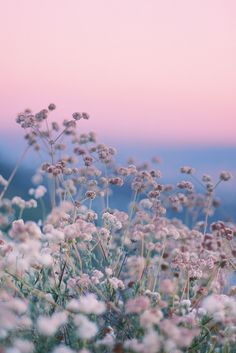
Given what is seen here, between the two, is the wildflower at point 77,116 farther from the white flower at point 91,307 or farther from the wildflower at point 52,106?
the white flower at point 91,307

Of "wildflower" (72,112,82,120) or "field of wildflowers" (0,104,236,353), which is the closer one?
"field of wildflowers" (0,104,236,353)

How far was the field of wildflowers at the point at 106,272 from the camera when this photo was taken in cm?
339

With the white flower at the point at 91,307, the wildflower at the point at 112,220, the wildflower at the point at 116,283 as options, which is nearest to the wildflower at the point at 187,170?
the wildflower at the point at 112,220

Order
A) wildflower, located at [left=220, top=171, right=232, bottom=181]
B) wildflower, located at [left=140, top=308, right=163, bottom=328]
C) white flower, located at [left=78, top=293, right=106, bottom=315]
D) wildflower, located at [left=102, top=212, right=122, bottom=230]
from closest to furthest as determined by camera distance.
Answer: wildflower, located at [left=140, top=308, right=163, bottom=328] → white flower, located at [left=78, top=293, right=106, bottom=315] → wildflower, located at [left=102, top=212, right=122, bottom=230] → wildflower, located at [left=220, top=171, right=232, bottom=181]

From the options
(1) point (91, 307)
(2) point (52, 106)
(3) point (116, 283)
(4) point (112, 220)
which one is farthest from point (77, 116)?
(1) point (91, 307)

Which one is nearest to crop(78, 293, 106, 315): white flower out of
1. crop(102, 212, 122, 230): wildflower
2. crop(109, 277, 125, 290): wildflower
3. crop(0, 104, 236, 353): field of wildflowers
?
crop(0, 104, 236, 353): field of wildflowers

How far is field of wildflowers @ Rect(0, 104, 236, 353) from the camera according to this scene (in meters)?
3.39

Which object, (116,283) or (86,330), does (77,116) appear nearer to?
(116,283)

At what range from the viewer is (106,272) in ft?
14.9

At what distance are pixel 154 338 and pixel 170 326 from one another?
0.32 feet

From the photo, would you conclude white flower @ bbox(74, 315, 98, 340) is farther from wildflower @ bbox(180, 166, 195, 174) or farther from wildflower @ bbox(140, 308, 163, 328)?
wildflower @ bbox(180, 166, 195, 174)

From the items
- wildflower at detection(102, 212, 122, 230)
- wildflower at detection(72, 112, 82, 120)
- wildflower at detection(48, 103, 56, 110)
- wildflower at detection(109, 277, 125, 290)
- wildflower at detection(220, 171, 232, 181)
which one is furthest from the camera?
wildflower at detection(72, 112, 82, 120)

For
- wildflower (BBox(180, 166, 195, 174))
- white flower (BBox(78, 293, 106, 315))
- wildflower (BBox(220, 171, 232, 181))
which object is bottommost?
white flower (BBox(78, 293, 106, 315))

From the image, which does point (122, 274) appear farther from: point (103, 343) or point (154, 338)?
point (154, 338)
